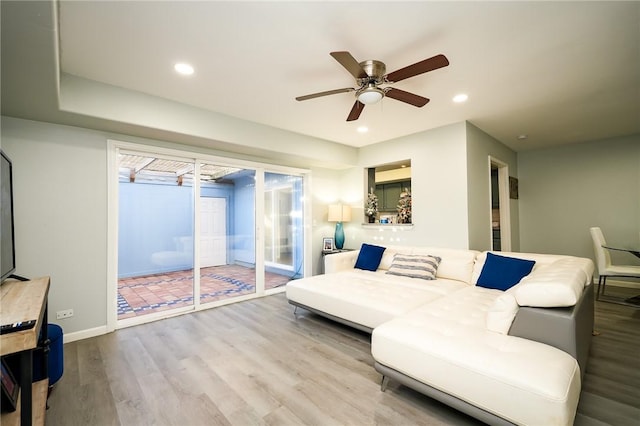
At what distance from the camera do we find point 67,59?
2307 millimetres

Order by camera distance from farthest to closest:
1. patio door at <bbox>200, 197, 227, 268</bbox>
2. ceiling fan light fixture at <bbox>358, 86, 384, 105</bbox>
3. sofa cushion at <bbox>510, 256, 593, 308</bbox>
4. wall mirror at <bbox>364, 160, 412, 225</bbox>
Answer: wall mirror at <bbox>364, 160, 412, 225</bbox>
patio door at <bbox>200, 197, 227, 268</bbox>
ceiling fan light fixture at <bbox>358, 86, 384, 105</bbox>
sofa cushion at <bbox>510, 256, 593, 308</bbox>

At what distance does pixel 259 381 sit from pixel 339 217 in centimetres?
351

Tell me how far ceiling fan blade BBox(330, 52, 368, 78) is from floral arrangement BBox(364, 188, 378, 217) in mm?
3212

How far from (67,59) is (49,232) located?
1.71m

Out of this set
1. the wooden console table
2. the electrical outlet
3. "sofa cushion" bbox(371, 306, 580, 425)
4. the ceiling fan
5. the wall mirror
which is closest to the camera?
the wooden console table

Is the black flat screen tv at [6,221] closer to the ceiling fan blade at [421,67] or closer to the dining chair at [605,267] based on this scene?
the ceiling fan blade at [421,67]

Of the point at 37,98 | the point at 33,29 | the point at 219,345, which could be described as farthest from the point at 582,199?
the point at 37,98

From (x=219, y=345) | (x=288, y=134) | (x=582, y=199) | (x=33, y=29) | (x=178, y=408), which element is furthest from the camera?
(x=582, y=199)

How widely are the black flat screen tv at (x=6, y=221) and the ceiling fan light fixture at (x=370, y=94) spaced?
8.81 feet

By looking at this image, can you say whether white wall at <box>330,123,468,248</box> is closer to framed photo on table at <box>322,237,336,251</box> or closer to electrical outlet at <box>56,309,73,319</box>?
framed photo on table at <box>322,237,336,251</box>

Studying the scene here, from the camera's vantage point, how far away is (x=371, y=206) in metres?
5.33

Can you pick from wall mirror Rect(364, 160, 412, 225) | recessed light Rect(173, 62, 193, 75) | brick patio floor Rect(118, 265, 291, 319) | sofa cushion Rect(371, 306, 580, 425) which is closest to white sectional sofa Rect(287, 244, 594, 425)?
sofa cushion Rect(371, 306, 580, 425)

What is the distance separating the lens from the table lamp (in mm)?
5324

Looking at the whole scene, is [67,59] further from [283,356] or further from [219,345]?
[283,356]
